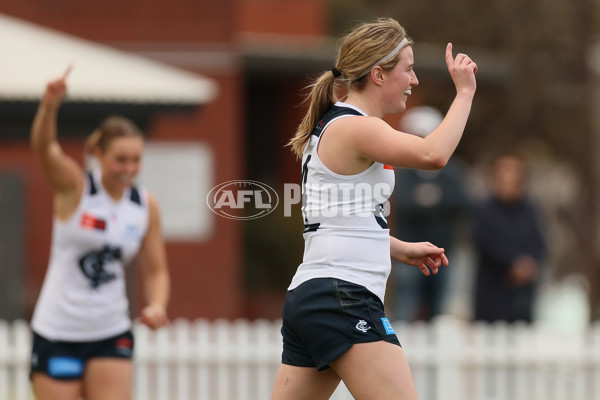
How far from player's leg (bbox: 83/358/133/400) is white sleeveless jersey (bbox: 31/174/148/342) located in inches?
5.1

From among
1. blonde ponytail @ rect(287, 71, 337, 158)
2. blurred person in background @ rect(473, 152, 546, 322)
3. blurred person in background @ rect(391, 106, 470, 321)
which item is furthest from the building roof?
blonde ponytail @ rect(287, 71, 337, 158)

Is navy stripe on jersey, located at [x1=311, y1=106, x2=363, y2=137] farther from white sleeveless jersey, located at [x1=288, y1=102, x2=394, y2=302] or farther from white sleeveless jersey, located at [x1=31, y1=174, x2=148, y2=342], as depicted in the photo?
white sleeveless jersey, located at [x1=31, y1=174, x2=148, y2=342]

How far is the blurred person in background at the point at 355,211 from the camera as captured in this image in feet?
12.7

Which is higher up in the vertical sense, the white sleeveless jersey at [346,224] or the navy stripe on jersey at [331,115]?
the navy stripe on jersey at [331,115]

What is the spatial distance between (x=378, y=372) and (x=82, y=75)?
7.55 metres

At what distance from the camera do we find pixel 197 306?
13.5m

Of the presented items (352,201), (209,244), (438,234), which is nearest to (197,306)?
(209,244)

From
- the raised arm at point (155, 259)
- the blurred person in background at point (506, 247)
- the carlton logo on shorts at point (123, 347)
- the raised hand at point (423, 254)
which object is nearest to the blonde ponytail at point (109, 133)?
the raised arm at point (155, 259)

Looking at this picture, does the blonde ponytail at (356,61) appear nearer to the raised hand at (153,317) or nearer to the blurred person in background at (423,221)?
the raised hand at (153,317)

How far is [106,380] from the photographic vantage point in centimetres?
524

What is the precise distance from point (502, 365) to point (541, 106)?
1471cm

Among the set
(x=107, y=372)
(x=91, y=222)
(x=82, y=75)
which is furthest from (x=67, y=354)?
(x=82, y=75)

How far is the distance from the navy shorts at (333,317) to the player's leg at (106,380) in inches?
60.5

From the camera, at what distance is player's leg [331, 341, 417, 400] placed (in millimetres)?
3891
